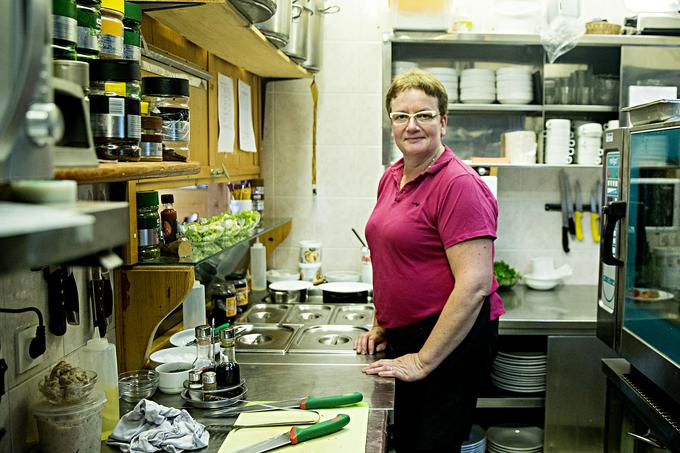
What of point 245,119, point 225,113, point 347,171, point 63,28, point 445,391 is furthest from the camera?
point 347,171

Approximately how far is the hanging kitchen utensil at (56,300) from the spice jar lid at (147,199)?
374mm

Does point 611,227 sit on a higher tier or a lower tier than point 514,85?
lower

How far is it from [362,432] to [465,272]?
63 cm

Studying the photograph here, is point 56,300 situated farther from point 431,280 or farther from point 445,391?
point 445,391

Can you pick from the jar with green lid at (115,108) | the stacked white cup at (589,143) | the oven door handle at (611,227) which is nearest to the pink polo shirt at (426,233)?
the oven door handle at (611,227)

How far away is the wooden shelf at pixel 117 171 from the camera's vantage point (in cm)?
91

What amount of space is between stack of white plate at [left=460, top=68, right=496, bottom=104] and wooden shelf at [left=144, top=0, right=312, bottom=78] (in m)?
0.81

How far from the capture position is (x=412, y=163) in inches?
93.4

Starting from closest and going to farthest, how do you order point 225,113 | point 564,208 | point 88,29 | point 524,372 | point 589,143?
point 88,29, point 225,113, point 524,372, point 589,143, point 564,208

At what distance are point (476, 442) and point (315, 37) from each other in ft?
6.36

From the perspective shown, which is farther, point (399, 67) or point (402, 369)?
point (399, 67)

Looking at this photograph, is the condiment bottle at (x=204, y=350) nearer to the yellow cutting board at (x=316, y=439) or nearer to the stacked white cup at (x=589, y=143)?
the yellow cutting board at (x=316, y=439)

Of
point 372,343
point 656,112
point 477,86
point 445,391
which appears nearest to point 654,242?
point 656,112

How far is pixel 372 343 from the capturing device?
241cm
